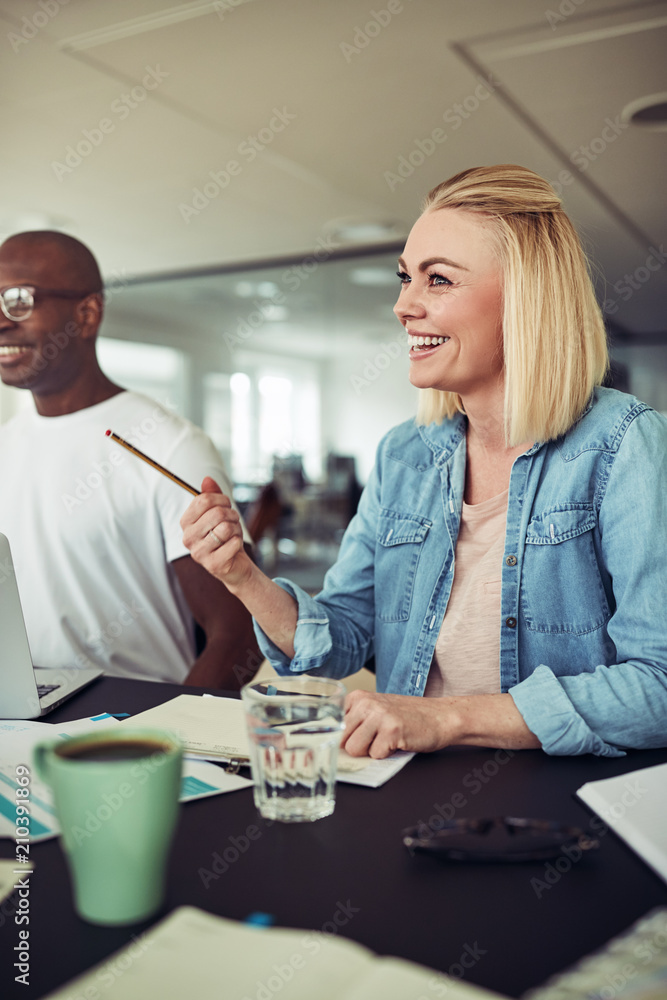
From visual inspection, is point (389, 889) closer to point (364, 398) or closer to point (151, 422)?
point (151, 422)

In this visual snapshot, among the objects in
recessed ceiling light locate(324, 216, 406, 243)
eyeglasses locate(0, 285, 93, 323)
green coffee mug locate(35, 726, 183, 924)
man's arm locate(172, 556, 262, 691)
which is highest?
recessed ceiling light locate(324, 216, 406, 243)

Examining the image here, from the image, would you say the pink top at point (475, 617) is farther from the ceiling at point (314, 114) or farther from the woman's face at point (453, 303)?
the ceiling at point (314, 114)

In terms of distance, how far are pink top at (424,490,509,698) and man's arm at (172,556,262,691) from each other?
47 cm

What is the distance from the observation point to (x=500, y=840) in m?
0.68

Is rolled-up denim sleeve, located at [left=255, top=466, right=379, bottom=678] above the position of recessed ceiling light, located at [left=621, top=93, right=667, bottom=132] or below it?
below

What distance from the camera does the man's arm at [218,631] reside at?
1.64 metres

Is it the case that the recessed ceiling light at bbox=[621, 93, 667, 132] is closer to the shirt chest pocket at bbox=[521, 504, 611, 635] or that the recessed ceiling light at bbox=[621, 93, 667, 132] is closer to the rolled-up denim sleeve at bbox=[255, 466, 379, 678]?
the rolled-up denim sleeve at bbox=[255, 466, 379, 678]

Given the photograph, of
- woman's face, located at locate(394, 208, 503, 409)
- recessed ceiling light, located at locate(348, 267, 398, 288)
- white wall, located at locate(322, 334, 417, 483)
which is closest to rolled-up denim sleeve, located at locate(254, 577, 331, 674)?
woman's face, located at locate(394, 208, 503, 409)

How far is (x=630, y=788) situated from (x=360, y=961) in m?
0.39

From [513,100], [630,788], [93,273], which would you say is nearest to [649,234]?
[513,100]

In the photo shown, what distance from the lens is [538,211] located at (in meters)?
1.35

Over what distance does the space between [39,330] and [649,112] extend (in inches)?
116

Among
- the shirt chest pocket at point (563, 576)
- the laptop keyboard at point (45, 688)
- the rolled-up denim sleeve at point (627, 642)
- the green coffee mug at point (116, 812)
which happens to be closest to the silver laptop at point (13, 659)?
the laptop keyboard at point (45, 688)

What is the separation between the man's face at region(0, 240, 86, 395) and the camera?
1881mm
